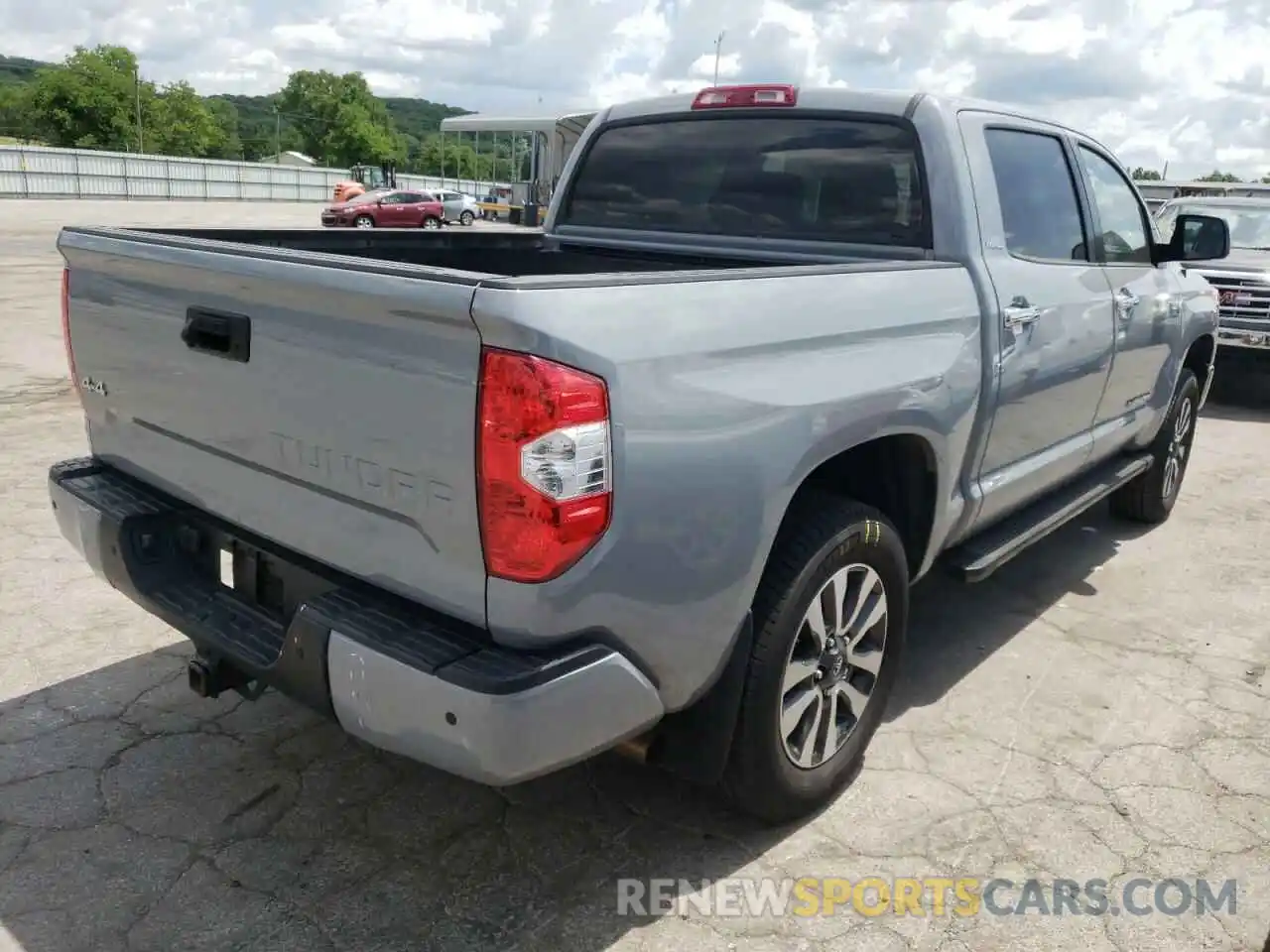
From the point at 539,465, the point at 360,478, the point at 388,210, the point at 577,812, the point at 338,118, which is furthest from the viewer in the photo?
the point at 338,118

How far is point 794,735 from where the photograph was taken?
278cm

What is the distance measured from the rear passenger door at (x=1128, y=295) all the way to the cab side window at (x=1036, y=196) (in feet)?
0.75

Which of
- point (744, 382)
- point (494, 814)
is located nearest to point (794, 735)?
point (494, 814)

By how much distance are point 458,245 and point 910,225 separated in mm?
1699

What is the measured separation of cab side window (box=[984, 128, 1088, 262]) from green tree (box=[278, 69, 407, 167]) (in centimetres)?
13083

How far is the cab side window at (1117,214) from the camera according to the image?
4.34 m

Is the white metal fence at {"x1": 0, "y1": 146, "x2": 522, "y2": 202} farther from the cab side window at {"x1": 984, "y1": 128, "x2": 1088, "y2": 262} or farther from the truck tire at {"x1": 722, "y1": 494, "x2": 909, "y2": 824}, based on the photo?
the truck tire at {"x1": 722, "y1": 494, "x2": 909, "y2": 824}

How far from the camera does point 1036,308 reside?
3.48 m

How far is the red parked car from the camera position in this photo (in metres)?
36.1

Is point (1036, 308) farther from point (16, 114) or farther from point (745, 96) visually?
point (16, 114)

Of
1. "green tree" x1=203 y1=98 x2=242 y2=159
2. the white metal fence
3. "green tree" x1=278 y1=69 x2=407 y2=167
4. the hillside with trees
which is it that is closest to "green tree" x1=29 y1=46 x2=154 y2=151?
the hillside with trees

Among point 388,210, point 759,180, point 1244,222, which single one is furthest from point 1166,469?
point 388,210

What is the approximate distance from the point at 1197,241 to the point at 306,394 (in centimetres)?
411
